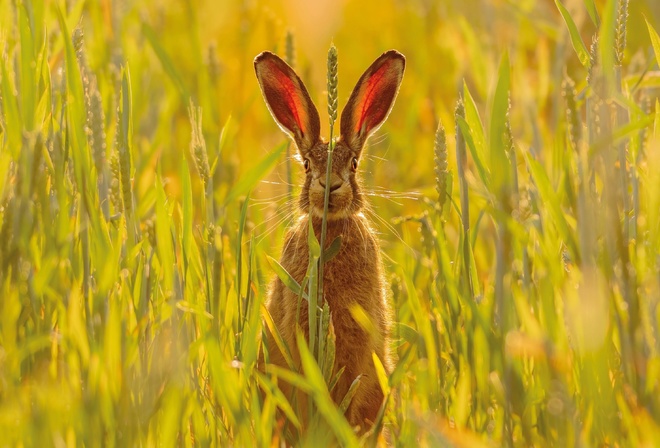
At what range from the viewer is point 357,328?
3691 millimetres

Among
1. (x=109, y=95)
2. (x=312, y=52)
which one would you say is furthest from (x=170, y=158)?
(x=109, y=95)

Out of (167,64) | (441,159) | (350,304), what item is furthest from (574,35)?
(167,64)

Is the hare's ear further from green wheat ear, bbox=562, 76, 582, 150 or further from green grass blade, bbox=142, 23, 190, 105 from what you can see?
green wheat ear, bbox=562, 76, 582, 150

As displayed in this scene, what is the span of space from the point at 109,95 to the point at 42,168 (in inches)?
35.3

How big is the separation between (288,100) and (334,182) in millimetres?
398

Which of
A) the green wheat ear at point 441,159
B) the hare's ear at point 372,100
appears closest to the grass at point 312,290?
the green wheat ear at point 441,159

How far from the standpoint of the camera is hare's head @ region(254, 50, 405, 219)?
145 inches

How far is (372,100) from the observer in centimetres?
385

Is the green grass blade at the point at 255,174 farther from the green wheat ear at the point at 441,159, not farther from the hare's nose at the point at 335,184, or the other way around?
the green wheat ear at the point at 441,159

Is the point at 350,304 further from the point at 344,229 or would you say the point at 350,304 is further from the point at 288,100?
the point at 288,100

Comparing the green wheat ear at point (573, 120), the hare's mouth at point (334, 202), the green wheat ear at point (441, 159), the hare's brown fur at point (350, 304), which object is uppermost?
the green wheat ear at point (573, 120)

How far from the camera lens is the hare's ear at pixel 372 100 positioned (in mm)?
3727

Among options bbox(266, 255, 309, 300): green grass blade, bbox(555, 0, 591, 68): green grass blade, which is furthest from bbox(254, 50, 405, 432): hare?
→ bbox(555, 0, 591, 68): green grass blade

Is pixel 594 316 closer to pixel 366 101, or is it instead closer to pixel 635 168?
pixel 635 168
